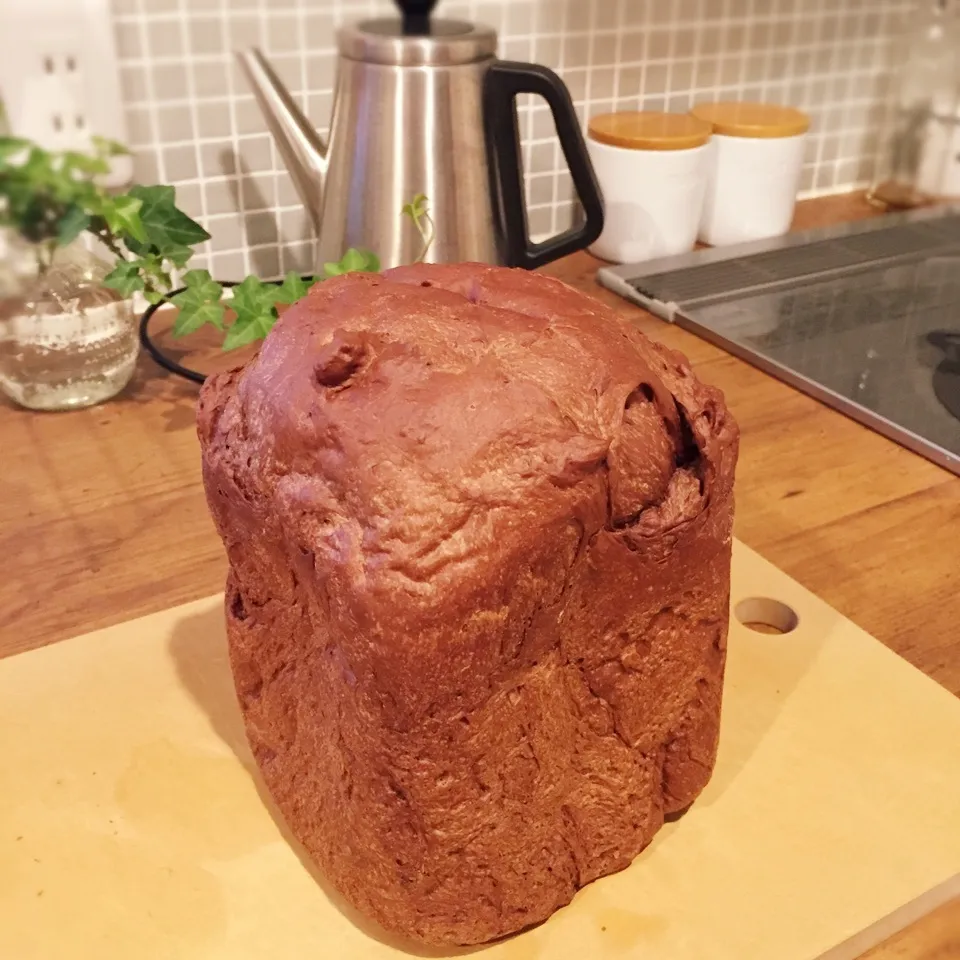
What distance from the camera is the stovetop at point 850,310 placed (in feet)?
3.53

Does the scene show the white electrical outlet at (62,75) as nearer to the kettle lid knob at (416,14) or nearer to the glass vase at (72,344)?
the glass vase at (72,344)

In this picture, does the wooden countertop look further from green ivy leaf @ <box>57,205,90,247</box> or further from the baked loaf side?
green ivy leaf @ <box>57,205,90,247</box>

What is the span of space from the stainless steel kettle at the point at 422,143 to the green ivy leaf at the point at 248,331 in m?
0.18

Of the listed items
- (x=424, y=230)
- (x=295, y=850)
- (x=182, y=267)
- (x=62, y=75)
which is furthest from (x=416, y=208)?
(x=295, y=850)

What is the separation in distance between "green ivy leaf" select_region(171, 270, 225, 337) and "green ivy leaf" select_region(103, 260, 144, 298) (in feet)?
0.16

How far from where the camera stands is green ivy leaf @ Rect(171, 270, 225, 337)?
104 centimetres

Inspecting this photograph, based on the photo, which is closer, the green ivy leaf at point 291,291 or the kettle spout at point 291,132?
the green ivy leaf at point 291,291

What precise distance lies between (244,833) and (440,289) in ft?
1.14

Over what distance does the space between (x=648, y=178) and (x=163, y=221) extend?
0.68 m

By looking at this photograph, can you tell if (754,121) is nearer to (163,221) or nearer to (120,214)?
(163,221)

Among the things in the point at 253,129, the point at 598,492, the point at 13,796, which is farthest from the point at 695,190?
the point at 13,796

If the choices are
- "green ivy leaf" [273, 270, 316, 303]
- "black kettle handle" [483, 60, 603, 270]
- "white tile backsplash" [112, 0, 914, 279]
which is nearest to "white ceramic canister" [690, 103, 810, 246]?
"white tile backsplash" [112, 0, 914, 279]

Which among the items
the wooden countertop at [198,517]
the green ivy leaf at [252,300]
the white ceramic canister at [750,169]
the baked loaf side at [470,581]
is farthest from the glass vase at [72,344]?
the white ceramic canister at [750,169]

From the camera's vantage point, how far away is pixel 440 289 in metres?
0.57
